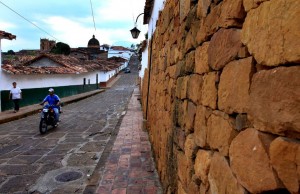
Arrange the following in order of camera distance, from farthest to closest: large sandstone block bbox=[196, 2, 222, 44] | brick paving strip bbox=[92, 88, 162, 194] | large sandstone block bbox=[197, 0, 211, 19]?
1. brick paving strip bbox=[92, 88, 162, 194]
2. large sandstone block bbox=[197, 0, 211, 19]
3. large sandstone block bbox=[196, 2, 222, 44]

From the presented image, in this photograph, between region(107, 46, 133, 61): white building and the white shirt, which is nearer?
the white shirt

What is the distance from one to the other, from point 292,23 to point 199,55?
1350 millimetres

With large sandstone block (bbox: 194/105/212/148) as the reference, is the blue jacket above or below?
below

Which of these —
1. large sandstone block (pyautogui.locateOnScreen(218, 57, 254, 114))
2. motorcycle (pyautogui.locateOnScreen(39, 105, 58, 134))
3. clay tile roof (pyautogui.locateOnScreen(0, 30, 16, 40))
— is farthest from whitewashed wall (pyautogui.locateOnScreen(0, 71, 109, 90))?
large sandstone block (pyautogui.locateOnScreen(218, 57, 254, 114))

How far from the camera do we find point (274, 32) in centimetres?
127

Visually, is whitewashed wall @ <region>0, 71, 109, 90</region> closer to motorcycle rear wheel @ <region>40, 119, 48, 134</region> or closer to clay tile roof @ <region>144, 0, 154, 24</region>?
motorcycle rear wheel @ <region>40, 119, 48, 134</region>

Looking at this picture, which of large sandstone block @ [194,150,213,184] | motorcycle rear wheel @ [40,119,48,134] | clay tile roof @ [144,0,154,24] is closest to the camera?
large sandstone block @ [194,150,213,184]

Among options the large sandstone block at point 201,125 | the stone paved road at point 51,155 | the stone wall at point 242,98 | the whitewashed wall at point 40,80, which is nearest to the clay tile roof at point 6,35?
the whitewashed wall at point 40,80

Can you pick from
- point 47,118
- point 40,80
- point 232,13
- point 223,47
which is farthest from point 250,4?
point 40,80

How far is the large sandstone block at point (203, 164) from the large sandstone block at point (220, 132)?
0.35 ft

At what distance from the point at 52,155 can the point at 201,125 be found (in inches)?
213

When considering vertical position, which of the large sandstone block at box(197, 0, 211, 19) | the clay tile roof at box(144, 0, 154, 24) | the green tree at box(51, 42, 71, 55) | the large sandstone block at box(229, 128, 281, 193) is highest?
the green tree at box(51, 42, 71, 55)

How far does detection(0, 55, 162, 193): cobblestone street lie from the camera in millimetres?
5215

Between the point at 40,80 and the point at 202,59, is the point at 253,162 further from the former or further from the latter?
the point at 40,80
